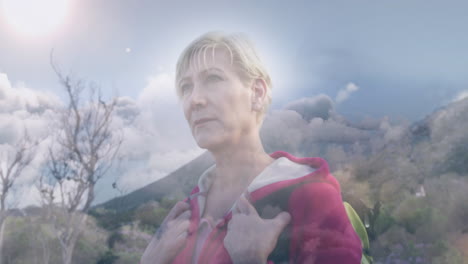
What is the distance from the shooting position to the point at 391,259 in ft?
4.57

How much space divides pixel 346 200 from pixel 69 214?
2083 millimetres

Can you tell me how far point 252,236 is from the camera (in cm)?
110

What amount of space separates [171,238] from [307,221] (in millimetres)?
563

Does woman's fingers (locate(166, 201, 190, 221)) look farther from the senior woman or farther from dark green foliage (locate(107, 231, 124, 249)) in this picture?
dark green foliage (locate(107, 231, 124, 249))

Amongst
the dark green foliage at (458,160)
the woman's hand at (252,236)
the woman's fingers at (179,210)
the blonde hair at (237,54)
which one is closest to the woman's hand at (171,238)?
the woman's fingers at (179,210)

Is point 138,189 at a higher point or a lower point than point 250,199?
lower

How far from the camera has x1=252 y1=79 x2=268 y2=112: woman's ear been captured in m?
1.39

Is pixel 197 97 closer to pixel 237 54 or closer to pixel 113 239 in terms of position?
pixel 237 54

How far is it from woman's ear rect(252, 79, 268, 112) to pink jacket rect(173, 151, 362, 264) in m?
0.30

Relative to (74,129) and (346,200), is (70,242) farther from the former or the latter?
(346,200)

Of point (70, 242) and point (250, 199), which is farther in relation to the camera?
point (70, 242)

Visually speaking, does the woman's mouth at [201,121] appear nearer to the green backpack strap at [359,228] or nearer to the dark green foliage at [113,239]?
the green backpack strap at [359,228]

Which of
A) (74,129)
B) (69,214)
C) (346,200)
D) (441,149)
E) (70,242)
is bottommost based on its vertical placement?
(70,242)

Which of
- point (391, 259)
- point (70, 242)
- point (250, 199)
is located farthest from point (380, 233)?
point (70, 242)
